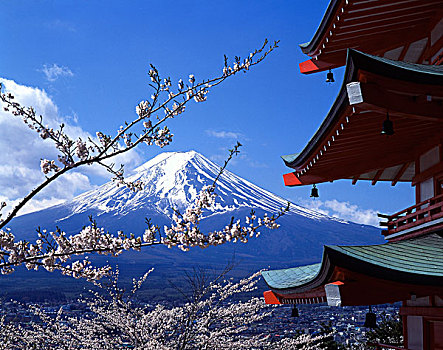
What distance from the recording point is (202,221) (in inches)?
4660

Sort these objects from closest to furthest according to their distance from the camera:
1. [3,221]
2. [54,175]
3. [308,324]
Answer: [3,221], [54,175], [308,324]

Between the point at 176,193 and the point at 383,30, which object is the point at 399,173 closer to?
the point at 383,30

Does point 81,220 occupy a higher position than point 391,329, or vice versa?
point 81,220

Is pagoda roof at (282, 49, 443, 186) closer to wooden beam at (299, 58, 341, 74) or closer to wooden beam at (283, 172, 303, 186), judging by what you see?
wooden beam at (283, 172, 303, 186)

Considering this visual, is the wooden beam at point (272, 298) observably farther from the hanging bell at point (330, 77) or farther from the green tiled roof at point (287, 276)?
the hanging bell at point (330, 77)

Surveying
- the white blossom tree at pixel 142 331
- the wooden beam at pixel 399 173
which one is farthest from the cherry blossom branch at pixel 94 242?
the wooden beam at pixel 399 173

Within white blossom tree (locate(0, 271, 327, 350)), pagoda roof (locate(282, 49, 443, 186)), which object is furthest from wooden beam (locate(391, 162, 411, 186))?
white blossom tree (locate(0, 271, 327, 350))

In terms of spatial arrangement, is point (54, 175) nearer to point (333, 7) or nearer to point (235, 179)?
point (333, 7)

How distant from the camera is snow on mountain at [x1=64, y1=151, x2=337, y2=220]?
123m

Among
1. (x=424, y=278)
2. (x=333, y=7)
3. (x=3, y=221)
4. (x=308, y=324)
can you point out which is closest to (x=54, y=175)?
(x=3, y=221)

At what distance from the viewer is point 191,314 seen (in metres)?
7.07

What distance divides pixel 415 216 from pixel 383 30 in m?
2.41

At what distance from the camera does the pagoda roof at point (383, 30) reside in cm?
511

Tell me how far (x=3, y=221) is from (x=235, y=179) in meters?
126
